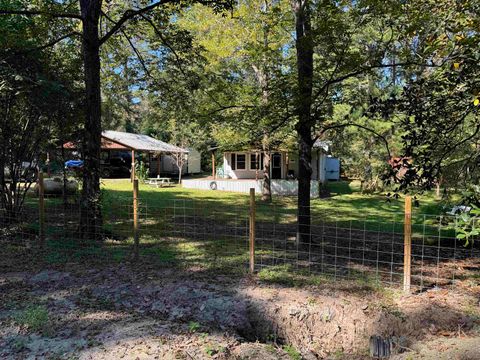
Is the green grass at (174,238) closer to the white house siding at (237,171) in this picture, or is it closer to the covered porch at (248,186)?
the covered porch at (248,186)

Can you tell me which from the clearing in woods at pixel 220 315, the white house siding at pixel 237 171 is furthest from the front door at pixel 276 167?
the clearing in woods at pixel 220 315

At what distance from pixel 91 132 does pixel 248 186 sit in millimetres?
15162

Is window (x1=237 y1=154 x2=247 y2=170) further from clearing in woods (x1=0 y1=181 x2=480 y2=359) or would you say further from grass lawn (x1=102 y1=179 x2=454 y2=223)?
clearing in woods (x1=0 y1=181 x2=480 y2=359)

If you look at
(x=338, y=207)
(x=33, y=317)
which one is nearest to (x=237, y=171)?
(x=338, y=207)

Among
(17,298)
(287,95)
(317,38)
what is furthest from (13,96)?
(317,38)

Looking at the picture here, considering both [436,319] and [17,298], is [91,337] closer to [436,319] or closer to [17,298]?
[17,298]

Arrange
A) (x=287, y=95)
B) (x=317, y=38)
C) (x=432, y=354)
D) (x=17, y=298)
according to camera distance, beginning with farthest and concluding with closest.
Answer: (x=287, y=95) < (x=317, y=38) < (x=17, y=298) < (x=432, y=354)

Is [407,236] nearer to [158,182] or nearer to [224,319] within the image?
[224,319]

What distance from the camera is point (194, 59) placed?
35.3ft

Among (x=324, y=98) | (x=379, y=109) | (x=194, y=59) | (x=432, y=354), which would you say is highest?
(x=194, y=59)

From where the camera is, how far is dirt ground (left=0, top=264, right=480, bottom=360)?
3.66 meters

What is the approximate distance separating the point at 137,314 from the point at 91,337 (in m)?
0.71

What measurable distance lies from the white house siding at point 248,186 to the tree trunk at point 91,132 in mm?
13558

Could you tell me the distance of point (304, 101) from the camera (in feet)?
22.9
